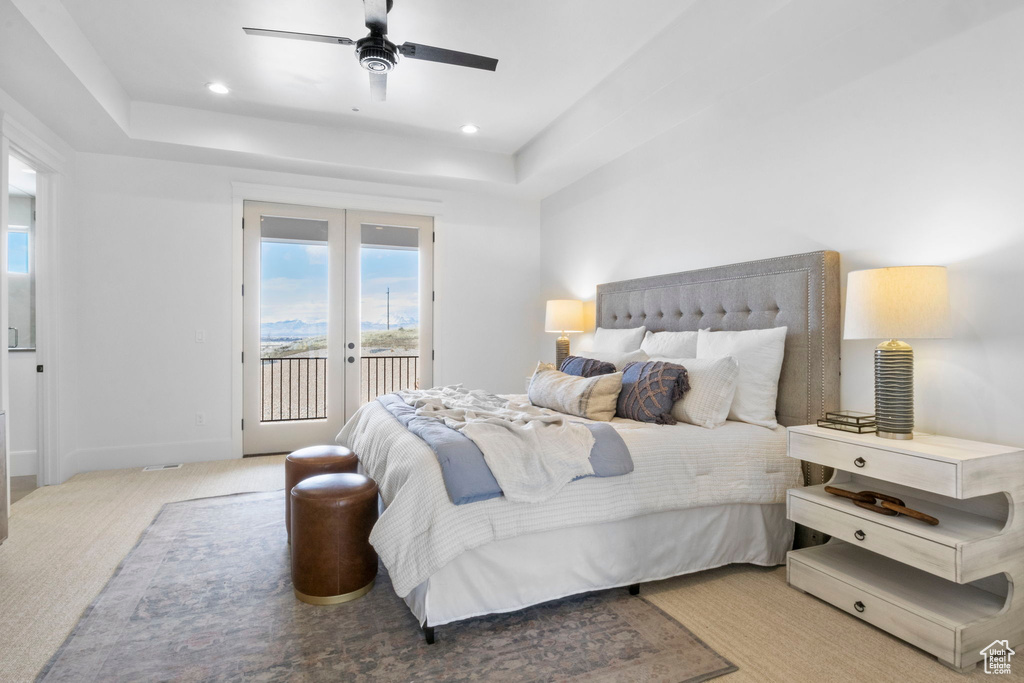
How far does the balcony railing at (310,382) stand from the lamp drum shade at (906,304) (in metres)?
4.02

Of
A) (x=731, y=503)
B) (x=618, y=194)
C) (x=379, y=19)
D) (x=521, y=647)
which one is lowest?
(x=521, y=647)

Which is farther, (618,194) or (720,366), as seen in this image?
(618,194)

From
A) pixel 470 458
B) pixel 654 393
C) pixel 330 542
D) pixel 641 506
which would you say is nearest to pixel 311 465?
pixel 330 542

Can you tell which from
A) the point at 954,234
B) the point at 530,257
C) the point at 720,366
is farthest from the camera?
the point at 530,257

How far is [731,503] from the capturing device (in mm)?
2477

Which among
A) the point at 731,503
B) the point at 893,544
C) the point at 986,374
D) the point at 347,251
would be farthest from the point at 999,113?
the point at 347,251

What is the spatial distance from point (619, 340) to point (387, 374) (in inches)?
96.5

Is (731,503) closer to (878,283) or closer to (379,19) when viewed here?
(878,283)

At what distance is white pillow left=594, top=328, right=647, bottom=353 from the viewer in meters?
3.79

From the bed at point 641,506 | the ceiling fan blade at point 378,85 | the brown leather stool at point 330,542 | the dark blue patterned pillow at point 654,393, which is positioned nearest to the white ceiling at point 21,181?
the ceiling fan blade at point 378,85

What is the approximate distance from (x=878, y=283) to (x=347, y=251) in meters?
4.25

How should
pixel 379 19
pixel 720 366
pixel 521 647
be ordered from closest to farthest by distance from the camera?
pixel 521 647
pixel 379 19
pixel 720 366

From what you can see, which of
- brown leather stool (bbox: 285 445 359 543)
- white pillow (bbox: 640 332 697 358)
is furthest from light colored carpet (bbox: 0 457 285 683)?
white pillow (bbox: 640 332 697 358)

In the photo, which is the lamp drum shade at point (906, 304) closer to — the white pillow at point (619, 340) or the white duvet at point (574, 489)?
the white duvet at point (574, 489)
